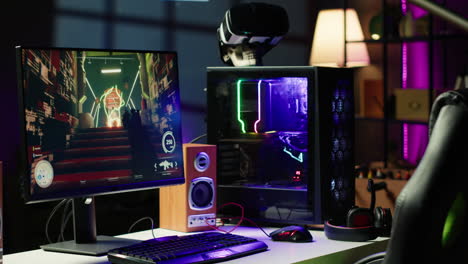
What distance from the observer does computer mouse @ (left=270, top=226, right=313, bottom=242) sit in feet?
6.60

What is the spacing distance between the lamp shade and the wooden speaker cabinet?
2.22m

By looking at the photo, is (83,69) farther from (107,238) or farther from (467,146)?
(467,146)

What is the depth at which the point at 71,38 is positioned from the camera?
2.65 meters

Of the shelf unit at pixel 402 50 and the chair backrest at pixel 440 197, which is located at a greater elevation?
the shelf unit at pixel 402 50

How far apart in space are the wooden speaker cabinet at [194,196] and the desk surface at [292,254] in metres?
0.12

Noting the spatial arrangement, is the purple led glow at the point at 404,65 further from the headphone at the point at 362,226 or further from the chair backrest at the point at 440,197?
the chair backrest at the point at 440,197

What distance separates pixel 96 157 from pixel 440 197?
4.22ft

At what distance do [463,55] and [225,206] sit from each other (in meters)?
2.97

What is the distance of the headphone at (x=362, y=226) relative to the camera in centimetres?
203

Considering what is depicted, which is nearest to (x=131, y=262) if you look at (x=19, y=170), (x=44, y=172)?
(x=44, y=172)

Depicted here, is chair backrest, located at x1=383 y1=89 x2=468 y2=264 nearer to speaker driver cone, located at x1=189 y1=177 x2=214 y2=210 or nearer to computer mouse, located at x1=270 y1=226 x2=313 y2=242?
computer mouse, located at x1=270 y1=226 x2=313 y2=242

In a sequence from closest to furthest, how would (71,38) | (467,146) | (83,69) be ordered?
(467,146) → (83,69) → (71,38)

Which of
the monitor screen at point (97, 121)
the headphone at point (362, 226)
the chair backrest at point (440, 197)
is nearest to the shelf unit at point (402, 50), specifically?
the headphone at point (362, 226)

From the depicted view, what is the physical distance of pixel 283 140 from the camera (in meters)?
2.33
